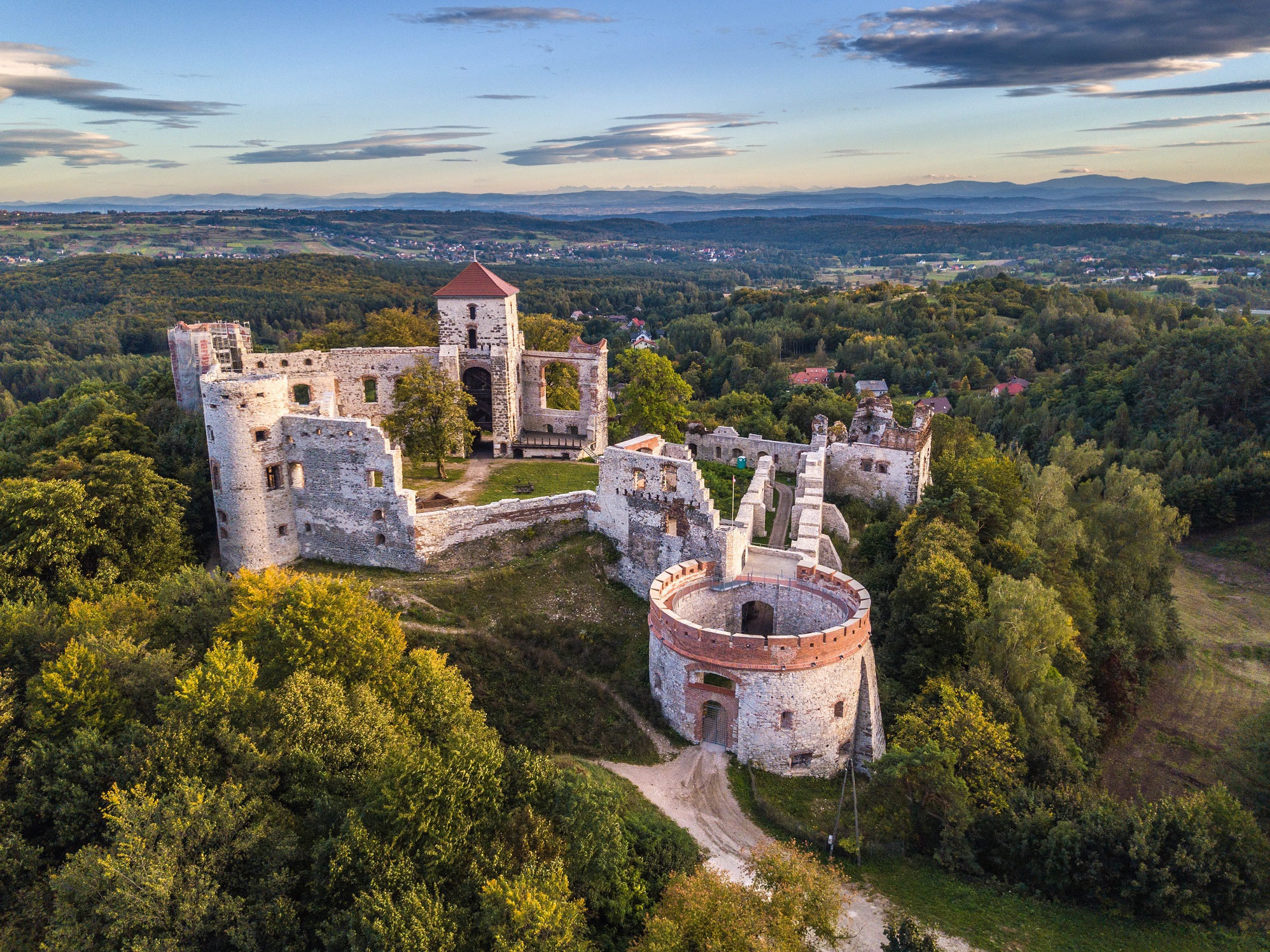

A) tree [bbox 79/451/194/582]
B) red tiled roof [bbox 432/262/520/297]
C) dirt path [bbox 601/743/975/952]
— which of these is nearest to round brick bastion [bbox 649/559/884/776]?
dirt path [bbox 601/743/975/952]

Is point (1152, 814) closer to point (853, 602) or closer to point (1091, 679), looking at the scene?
point (853, 602)

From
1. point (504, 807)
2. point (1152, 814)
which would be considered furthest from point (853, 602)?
point (504, 807)

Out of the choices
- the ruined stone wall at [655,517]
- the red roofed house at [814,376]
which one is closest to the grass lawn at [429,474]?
the ruined stone wall at [655,517]

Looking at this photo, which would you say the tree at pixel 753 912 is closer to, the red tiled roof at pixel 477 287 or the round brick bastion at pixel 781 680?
the round brick bastion at pixel 781 680

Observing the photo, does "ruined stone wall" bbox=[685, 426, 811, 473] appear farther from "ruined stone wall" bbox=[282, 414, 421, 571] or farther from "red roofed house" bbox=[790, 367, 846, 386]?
"red roofed house" bbox=[790, 367, 846, 386]

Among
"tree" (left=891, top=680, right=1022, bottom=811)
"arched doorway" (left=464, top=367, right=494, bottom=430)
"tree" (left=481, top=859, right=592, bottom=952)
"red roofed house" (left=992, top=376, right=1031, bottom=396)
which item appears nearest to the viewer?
"tree" (left=481, top=859, right=592, bottom=952)
